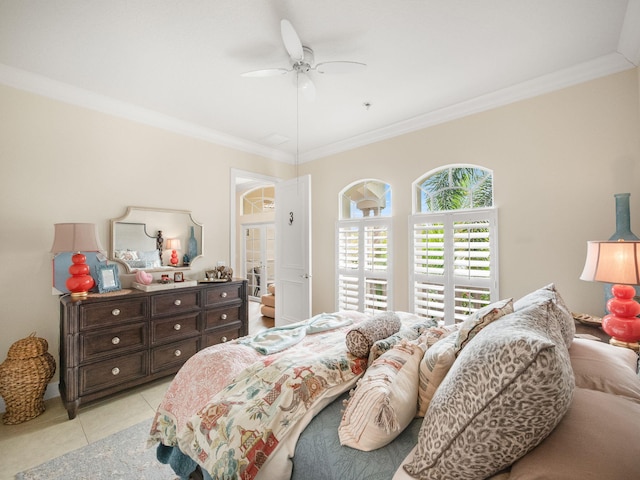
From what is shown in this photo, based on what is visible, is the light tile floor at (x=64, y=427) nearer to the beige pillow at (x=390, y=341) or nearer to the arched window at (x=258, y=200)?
the beige pillow at (x=390, y=341)

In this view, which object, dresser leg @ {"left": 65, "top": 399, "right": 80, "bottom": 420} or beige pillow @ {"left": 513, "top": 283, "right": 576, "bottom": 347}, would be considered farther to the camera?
dresser leg @ {"left": 65, "top": 399, "right": 80, "bottom": 420}

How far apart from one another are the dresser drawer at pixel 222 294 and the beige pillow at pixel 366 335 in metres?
2.10

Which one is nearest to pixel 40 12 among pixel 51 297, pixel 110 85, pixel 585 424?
pixel 110 85

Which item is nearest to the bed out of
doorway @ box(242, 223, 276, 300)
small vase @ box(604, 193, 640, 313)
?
small vase @ box(604, 193, 640, 313)

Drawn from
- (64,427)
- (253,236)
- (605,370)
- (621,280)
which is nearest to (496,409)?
(605,370)

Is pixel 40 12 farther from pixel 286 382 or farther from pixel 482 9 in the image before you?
pixel 482 9

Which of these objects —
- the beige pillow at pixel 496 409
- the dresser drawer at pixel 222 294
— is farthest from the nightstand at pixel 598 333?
the dresser drawer at pixel 222 294

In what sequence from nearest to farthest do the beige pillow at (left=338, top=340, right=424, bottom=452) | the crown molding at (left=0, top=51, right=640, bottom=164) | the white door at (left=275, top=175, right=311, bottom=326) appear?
the beige pillow at (left=338, top=340, right=424, bottom=452) < the crown molding at (left=0, top=51, right=640, bottom=164) < the white door at (left=275, top=175, right=311, bottom=326)

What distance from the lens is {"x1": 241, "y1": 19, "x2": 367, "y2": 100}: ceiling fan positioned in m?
1.77

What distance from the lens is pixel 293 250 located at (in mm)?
3971

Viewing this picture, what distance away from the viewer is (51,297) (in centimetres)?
256

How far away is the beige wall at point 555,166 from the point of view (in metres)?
2.28

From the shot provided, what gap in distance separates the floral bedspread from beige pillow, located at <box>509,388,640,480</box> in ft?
2.35

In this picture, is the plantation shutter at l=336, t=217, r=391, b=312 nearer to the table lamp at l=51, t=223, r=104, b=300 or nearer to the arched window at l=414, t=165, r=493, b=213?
the arched window at l=414, t=165, r=493, b=213
